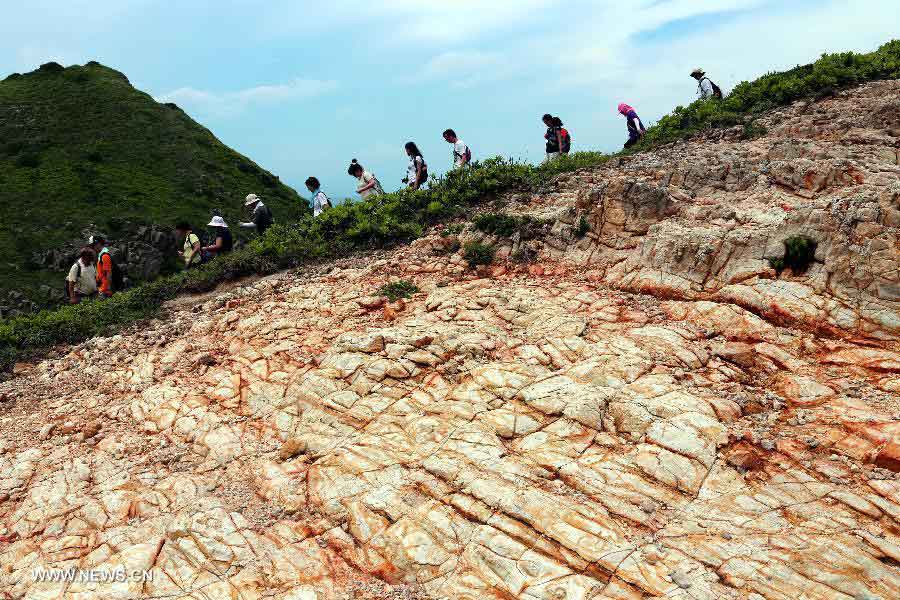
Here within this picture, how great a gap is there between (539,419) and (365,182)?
14949 mm

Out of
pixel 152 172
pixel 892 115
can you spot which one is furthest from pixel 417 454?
pixel 152 172

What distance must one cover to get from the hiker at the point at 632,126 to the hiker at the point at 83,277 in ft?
68.8

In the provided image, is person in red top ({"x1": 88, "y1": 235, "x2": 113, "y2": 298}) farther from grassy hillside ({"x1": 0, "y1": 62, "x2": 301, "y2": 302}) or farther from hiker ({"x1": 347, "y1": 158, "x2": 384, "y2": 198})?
grassy hillside ({"x1": 0, "y1": 62, "x2": 301, "y2": 302})

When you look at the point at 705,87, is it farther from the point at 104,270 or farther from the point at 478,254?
the point at 104,270

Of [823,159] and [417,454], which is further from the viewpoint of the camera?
[823,159]

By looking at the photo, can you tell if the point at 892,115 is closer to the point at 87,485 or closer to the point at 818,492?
the point at 818,492

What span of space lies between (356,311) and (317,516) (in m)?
6.29

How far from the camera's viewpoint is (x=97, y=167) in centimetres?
3756

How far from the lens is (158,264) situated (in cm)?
3219

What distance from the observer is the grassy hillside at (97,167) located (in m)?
32.5

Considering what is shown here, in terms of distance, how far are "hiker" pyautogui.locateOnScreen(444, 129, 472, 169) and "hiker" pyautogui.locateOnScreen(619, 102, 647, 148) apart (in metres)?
6.34

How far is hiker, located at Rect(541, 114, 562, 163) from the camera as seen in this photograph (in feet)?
72.0

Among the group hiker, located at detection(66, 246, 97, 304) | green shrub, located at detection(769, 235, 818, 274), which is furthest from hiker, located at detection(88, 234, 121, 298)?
green shrub, located at detection(769, 235, 818, 274)

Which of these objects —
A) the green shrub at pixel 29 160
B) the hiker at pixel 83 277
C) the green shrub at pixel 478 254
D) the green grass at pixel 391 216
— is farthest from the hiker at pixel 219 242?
the green shrub at pixel 29 160
